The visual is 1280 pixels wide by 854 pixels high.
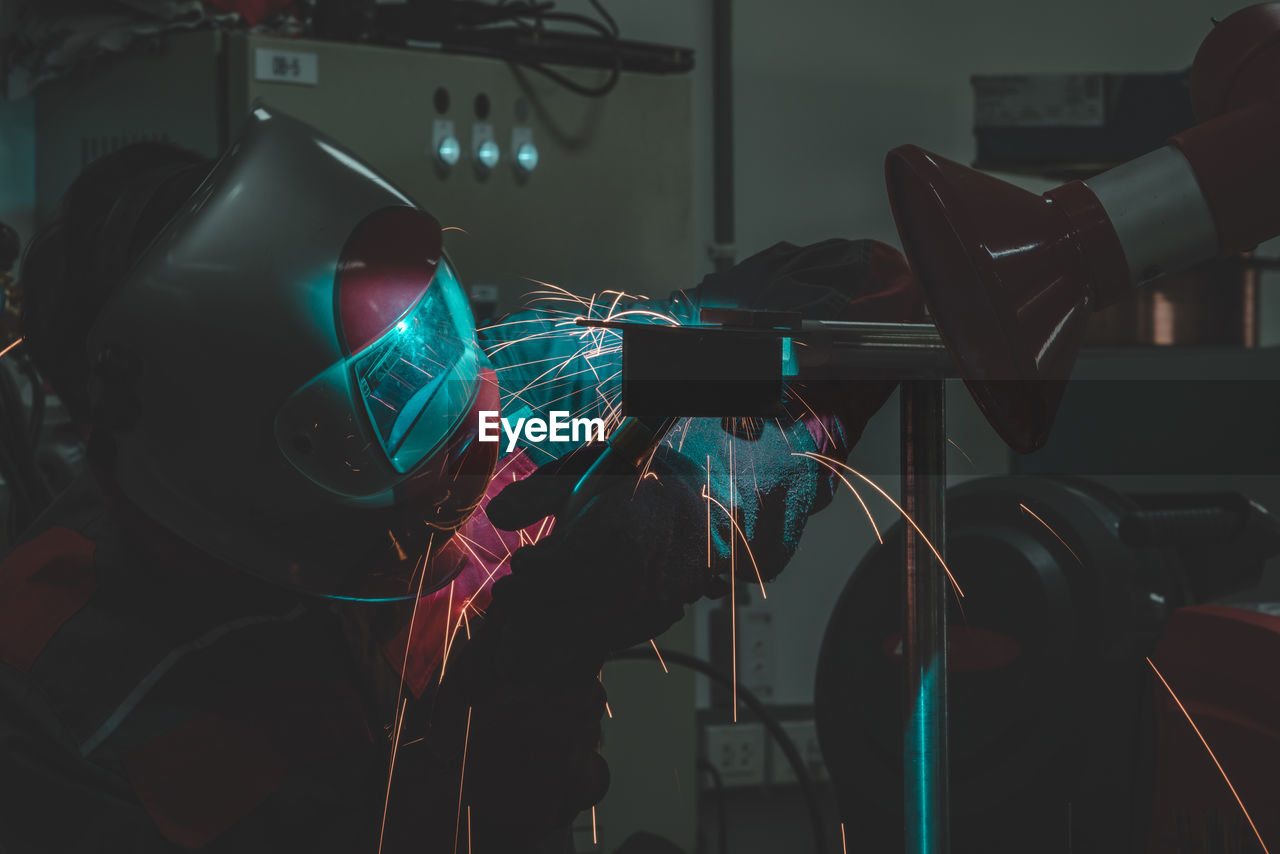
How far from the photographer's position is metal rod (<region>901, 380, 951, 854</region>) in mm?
602

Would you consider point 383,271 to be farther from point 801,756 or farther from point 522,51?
point 801,756

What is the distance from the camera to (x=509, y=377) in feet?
3.46

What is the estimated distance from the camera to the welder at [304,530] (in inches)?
29.4

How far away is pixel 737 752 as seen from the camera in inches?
85.9

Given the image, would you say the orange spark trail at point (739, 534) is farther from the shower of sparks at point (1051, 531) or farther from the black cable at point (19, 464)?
the black cable at point (19, 464)

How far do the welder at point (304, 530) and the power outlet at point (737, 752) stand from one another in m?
1.38

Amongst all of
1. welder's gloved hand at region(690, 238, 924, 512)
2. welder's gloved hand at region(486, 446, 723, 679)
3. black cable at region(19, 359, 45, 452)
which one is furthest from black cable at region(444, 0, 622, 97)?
welder's gloved hand at region(486, 446, 723, 679)

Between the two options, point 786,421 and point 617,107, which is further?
point 617,107

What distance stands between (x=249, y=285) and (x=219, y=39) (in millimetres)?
867

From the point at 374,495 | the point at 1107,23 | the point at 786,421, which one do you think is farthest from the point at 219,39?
the point at 1107,23

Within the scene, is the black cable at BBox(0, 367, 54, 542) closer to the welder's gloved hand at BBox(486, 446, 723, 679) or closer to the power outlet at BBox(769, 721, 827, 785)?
the welder's gloved hand at BBox(486, 446, 723, 679)

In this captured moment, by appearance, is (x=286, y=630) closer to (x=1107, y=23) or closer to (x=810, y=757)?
(x=810, y=757)

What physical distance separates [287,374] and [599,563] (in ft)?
0.93

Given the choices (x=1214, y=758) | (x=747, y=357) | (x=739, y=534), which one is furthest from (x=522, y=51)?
(x=1214, y=758)
